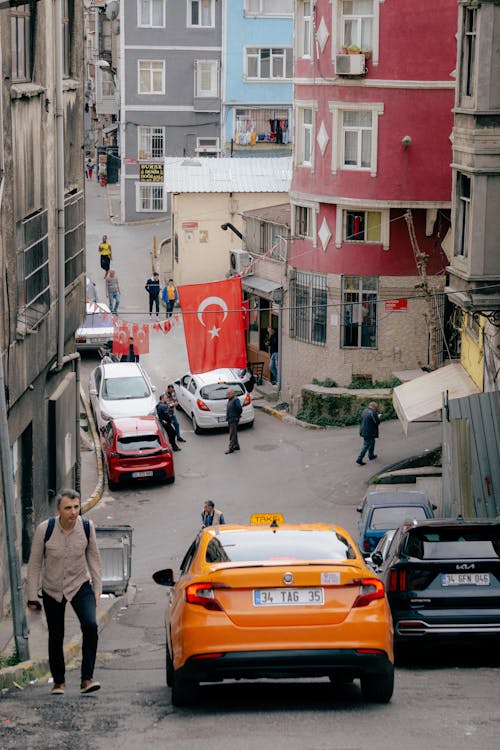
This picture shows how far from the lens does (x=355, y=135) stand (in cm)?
3653

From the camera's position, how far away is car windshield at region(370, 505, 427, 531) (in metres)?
23.4

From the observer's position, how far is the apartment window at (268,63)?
209ft

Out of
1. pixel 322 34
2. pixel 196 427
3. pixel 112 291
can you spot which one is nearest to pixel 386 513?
pixel 196 427

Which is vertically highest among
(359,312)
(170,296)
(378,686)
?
(378,686)

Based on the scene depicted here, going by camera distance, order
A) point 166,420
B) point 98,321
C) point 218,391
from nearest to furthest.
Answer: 1. point 166,420
2. point 218,391
3. point 98,321

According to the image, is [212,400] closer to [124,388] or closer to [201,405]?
[201,405]

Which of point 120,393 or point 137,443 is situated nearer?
point 137,443

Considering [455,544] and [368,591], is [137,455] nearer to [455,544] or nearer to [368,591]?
[455,544]

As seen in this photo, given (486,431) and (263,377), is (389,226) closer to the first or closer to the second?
(263,377)

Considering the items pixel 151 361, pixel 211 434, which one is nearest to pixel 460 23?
pixel 211 434

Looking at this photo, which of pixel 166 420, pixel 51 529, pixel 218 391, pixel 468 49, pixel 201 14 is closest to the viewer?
pixel 51 529

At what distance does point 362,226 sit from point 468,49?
1197 centimetres

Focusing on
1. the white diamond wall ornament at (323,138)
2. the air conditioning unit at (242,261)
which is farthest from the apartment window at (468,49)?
the air conditioning unit at (242,261)

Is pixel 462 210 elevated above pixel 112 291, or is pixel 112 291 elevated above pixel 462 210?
pixel 462 210
